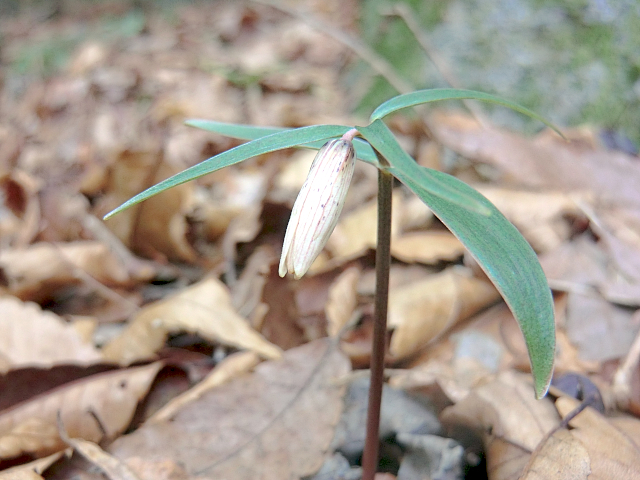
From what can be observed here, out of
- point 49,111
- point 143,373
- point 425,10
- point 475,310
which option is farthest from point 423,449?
point 49,111

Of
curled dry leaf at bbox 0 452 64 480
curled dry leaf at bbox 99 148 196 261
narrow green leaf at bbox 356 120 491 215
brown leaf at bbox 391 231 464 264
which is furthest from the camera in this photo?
curled dry leaf at bbox 99 148 196 261

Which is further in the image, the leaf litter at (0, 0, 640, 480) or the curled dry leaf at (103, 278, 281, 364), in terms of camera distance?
the curled dry leaf at (103, 278, 281, 364)

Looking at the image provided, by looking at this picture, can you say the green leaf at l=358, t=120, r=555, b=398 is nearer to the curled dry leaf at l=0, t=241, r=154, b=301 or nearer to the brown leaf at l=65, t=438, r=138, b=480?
the brown leaf at l=65, t=438, r=138, b=480

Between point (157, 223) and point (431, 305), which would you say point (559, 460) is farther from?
point (157, 223)

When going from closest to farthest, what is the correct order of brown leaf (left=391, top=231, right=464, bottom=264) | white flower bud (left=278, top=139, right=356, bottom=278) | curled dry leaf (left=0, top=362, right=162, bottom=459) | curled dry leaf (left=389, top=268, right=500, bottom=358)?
white flower bud (left=278, top=139, right=356, bottom=278)
curled dry leaf (left=0, top=362, right=162, bottom=459)
curled dry leaf (left=389, top=268, right=500, bottom=358)
brown leaf (left=391, top=231, right=464, bottom=264)

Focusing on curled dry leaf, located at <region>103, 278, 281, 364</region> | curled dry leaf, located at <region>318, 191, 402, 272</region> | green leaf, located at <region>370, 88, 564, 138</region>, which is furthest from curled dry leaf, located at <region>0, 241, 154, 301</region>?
green leaf, located at <region>370, 88, 564, 138</region>

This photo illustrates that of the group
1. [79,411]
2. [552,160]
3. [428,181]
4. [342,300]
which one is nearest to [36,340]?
[79,411]

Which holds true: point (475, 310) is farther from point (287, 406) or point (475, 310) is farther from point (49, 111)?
point (49, 111)

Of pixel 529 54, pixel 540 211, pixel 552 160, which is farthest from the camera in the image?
→ pixel 529 54
